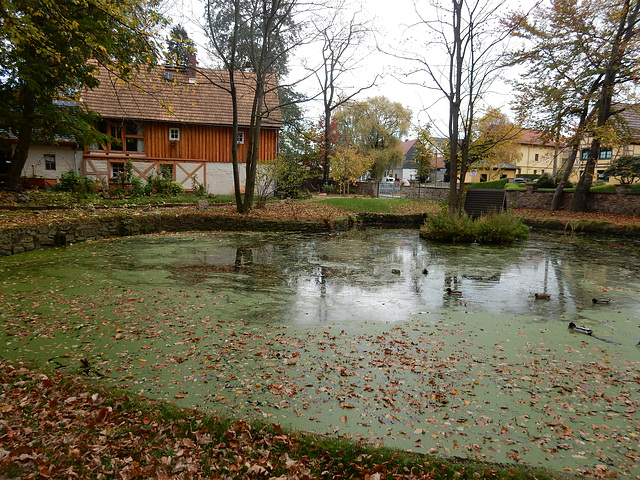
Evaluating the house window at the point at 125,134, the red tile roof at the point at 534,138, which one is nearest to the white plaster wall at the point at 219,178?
the house window at the point at 125,134

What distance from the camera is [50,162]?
2281 cm

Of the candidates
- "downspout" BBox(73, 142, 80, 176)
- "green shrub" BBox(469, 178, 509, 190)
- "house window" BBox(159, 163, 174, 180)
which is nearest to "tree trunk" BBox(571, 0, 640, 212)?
"green shrub" BBox(469, 178, 509, 190)

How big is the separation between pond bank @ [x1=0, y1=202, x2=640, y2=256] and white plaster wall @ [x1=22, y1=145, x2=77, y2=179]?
30.3 ft

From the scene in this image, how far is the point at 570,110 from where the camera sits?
21.5m

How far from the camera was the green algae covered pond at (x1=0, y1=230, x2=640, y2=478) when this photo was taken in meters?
3.63

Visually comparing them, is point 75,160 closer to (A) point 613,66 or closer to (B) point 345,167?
(B) point 345,167

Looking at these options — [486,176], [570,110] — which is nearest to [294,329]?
[570,110]

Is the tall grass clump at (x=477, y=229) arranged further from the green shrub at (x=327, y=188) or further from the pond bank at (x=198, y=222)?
the green shrub at (x=327, y=188)

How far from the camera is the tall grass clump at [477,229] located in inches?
590

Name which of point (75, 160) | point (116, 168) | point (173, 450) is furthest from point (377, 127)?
point (173, 450)

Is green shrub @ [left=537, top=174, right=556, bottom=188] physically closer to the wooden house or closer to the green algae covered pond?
the wooden house

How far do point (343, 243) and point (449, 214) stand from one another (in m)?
4.27

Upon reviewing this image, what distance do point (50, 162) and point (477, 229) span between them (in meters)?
21.7

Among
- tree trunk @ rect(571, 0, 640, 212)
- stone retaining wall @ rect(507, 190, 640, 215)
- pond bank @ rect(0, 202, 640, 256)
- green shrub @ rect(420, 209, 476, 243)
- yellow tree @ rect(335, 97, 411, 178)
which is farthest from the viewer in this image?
yellow tree @ rect(335, 97, 411, 178)
